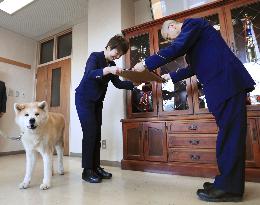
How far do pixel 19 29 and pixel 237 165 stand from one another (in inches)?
196

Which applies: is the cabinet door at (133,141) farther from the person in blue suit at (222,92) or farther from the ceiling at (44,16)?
the ceiling at (44,16)

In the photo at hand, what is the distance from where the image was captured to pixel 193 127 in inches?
88.5

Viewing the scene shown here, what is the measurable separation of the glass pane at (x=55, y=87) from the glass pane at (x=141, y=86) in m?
2.34

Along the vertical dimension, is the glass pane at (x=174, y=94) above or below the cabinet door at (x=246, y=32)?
below

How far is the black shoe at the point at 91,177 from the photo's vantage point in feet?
6.37

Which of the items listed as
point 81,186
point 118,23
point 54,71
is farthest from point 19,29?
point 81,186

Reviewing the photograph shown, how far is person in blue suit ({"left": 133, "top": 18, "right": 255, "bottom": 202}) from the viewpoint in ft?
4.54

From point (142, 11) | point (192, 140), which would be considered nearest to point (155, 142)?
point (192, 140)

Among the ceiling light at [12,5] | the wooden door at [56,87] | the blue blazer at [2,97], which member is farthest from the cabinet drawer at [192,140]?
the blue blazer at [2,97]

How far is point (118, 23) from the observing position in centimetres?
312

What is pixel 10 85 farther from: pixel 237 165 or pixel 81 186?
pixel 237 165

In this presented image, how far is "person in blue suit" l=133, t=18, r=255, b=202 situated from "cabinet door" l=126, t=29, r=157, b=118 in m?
1.15

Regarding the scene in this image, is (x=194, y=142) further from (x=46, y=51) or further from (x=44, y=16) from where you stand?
(x=46, y=51)

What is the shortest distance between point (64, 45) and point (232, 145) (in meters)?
4.31
